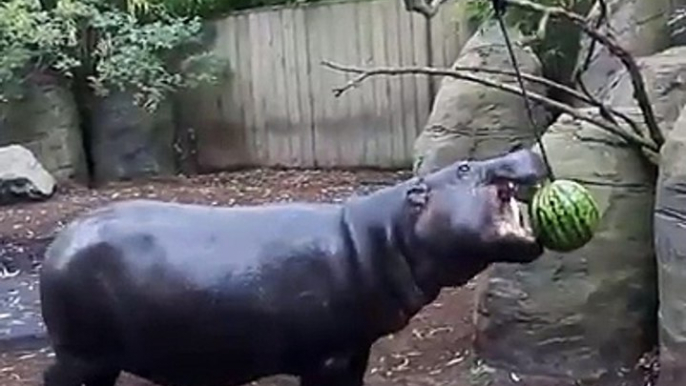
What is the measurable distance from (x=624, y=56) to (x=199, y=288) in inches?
61.1

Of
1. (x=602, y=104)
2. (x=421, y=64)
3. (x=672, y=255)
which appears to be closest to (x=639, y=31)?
(x=602, y=104)

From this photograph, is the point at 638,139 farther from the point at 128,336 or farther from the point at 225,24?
the point at 225,24

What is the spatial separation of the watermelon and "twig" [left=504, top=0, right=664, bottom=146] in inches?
37.0

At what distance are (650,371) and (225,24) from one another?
6982 mm

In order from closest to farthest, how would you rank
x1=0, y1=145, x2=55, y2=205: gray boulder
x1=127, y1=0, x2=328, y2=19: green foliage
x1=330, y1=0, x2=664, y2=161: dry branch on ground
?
x1=330, y1=0, x2=664, y2=161: dry branch on ground
x1=0, y1=145, x2=55, y2=205: gray boulder
x1=127, y1=0, x2=328, y2=19: green foliage

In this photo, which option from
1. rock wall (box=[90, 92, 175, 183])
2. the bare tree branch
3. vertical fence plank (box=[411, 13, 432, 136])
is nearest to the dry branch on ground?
→ the bare tree branch

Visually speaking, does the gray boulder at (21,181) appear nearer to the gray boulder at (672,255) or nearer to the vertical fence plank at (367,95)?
the vertical fence plank at (367,95)

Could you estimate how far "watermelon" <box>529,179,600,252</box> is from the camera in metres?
2.66

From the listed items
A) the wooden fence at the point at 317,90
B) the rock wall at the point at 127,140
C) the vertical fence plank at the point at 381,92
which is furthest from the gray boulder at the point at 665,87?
the rock wall at the point at 127,140

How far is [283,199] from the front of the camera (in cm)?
811

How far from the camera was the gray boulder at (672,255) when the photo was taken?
3555 millimetres

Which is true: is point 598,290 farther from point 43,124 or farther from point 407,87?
point 43,124

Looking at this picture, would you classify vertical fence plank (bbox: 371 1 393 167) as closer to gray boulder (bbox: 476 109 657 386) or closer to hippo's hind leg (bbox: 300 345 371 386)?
gray boulder (bbox: 476 109 657 386)

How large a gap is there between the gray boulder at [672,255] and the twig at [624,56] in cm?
25
